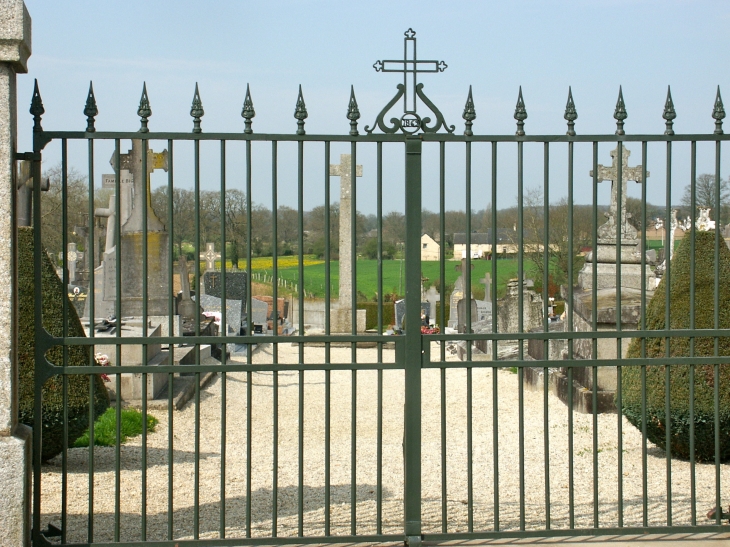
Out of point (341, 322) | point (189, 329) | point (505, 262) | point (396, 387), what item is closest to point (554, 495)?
point (396, 387)

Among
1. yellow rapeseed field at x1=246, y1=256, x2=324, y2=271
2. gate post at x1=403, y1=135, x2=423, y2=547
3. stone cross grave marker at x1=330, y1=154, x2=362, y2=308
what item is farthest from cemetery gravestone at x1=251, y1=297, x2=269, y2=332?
gate post at x1=403, y1=135, x2=423, y2=547

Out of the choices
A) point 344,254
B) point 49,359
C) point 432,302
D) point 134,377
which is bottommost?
point 134,377

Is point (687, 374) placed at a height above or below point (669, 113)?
below

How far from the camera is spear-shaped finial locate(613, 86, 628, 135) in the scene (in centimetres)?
452

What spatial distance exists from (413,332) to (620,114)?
1717mm

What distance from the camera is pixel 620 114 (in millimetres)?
4527

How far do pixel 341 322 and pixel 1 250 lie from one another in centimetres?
1352

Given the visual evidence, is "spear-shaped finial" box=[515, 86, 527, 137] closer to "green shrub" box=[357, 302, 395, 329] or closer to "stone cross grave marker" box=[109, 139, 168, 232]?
"stone cross grave marker" box=[109, 139, 168, 232]

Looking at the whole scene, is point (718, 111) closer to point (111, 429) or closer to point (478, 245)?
point (111, 429)

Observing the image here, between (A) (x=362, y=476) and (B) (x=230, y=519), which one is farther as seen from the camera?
(A) (x=362, y=476)

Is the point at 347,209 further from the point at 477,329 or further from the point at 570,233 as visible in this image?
the point at 570,233

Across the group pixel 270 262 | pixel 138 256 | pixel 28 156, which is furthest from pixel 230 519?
pixel 270 262

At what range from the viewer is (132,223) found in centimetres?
1296

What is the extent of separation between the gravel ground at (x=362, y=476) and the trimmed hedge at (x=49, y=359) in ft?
1.56
